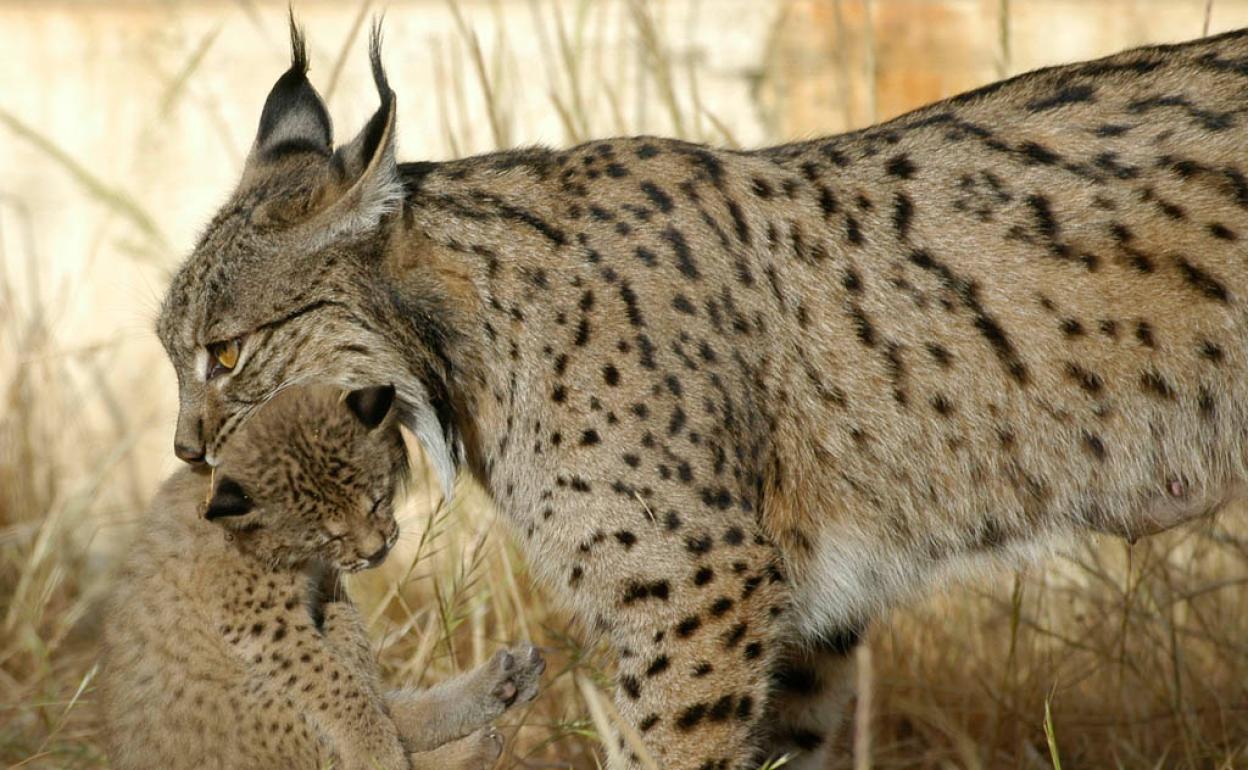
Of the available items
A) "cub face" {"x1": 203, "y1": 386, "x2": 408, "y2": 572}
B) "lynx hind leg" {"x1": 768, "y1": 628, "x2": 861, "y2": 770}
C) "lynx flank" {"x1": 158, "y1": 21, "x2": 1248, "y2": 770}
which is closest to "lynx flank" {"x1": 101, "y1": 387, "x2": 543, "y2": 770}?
"cub face" {"x1": 203, "y1": 386, "x2": 408, "y2": 572}

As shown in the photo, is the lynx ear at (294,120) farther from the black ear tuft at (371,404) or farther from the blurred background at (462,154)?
the blurred background at (462,154)

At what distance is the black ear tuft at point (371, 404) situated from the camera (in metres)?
4.35

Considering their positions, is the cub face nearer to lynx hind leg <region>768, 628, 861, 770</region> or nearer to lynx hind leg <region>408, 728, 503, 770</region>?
lynx hind leg <region>408, 728, 503, 770</region>

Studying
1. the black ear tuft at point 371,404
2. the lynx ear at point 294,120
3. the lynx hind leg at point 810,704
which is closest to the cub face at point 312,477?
the black ear tuft at point 371,404

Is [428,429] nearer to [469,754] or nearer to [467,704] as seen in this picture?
[467,704]

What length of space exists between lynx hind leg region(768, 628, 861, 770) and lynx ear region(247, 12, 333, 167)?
6.82 feet

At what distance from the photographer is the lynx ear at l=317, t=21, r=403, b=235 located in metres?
4.31

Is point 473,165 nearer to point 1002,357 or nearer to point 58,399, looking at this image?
point 1002,357

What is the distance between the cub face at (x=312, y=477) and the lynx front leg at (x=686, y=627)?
64 centimetres

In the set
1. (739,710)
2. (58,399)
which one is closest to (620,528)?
(739,710)

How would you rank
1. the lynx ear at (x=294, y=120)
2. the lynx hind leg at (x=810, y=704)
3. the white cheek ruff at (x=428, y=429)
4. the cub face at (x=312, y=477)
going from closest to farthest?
the cub face at (x=312, y=477) → the white cheek ruff at (x=428, y=429) → the lynx ear at (x=294, y=120) → the lynx hind leg at (x=810, y=704)

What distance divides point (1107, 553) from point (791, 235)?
2.94 m

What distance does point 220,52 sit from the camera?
28.1 ft

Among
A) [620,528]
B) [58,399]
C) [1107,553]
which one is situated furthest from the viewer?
[58,399]
